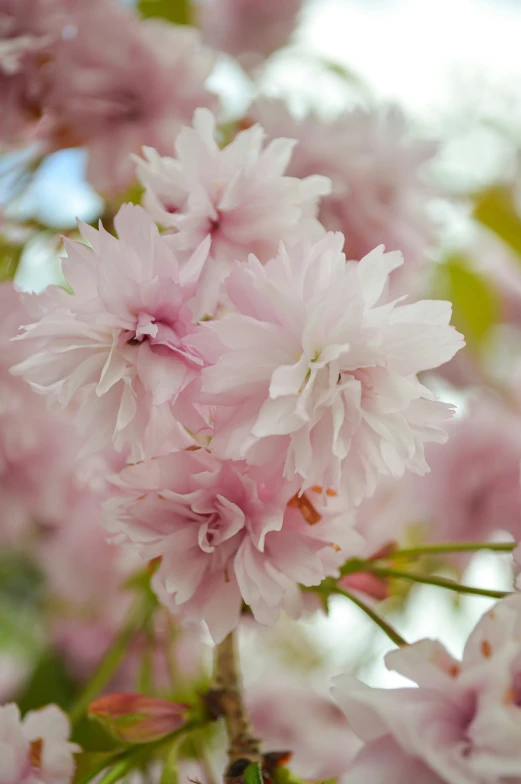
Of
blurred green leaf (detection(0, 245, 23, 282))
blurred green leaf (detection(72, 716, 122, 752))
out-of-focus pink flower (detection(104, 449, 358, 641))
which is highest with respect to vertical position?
out-of-focus pink flower (detection(104, 449, 358, 641))

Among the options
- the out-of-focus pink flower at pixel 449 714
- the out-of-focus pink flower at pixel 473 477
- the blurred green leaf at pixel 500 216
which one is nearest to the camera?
the out-of-focus pink flower at pixel 449 714

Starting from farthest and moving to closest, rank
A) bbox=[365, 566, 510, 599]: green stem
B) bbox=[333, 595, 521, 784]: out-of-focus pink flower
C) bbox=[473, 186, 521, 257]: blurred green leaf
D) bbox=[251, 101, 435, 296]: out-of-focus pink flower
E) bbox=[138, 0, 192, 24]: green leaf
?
bbox=[473, 186, 521, 257]: blurred green leaf, bbox=[138, 0, 192, 24]: green leaf, bbox=[251, 101, 435, 296]: out-of-focus pink flower, bbox=[365, 566, 510, 599]: green stem, bbox=[333, 595, 521, 784]: out-of-focus pink flower

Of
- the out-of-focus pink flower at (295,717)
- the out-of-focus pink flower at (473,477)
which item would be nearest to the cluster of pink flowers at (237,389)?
the out-of-focus pink flower at (473,477)

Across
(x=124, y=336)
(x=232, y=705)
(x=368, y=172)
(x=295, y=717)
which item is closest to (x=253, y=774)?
(x=232, y=705)

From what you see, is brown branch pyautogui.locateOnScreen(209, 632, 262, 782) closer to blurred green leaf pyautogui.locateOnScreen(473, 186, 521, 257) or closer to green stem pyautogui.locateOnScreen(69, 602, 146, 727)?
green stem pyautogui.locateOnScreen(69, 602, 146, 727)

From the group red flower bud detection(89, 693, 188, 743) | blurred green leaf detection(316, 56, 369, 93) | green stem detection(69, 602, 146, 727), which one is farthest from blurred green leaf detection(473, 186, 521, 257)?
red flower bud detection(89, 693, 188, 743)

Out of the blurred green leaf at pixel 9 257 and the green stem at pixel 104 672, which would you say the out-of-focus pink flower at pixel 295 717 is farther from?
the blurred green leaf at pixel 9 257
